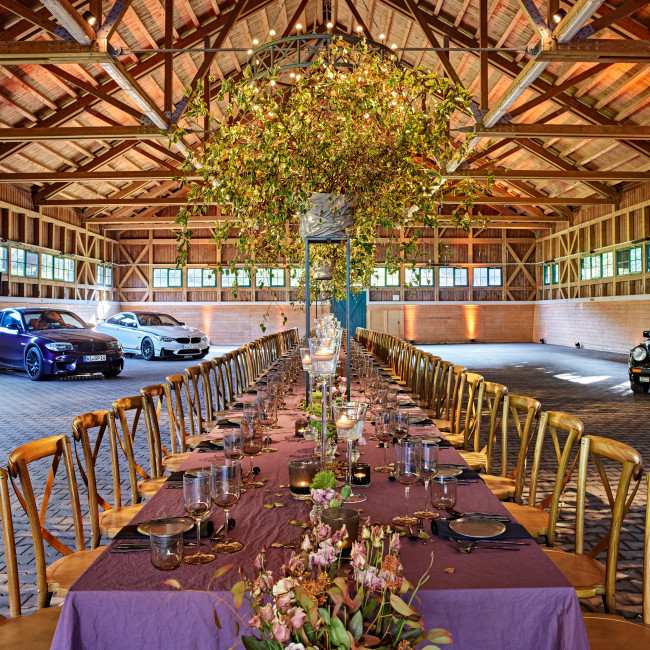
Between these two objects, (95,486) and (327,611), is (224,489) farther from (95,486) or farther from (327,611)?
(95,486)

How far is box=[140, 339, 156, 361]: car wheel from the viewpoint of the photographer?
16.1 meters

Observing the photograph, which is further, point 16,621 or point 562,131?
point 562,131

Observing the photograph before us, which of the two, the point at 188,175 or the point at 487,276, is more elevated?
the point at 188,175

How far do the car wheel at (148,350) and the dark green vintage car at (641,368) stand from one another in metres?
11.7

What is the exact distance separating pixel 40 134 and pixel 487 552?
11.8 meters

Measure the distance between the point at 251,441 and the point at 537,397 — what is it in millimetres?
8049

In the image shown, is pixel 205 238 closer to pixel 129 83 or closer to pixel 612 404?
pixel 129 83

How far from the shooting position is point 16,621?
1.81 metres

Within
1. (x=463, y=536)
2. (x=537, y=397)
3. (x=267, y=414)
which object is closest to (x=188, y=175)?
(x=537, y=397)

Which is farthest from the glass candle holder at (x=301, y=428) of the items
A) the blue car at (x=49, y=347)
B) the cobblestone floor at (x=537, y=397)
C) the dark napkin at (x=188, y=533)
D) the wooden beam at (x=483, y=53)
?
the blue car at (x=49, y=347)

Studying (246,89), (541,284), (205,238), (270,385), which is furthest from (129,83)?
(541,284)

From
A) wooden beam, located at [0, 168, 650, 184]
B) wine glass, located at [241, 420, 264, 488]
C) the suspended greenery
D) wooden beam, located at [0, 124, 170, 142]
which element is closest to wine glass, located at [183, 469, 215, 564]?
wine glass, located at [241, 420, 264, 488]

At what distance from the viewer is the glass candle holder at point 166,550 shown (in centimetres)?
147

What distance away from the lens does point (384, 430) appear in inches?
106
